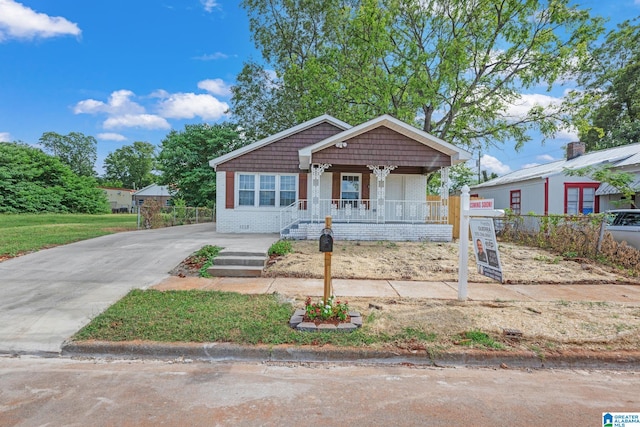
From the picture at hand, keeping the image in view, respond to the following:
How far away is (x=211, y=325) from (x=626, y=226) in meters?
11.1

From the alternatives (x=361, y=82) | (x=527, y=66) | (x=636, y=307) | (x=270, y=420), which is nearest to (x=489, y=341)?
(x=270, y=420)

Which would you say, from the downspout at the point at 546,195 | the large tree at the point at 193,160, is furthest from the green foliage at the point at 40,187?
the downspout at the point at 546,195

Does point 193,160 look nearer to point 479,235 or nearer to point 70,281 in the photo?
point 70,281

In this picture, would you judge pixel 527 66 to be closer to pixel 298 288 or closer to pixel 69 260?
pixel 298 288

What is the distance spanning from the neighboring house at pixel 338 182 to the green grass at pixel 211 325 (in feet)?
22.6

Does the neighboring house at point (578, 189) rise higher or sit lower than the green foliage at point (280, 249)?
higher

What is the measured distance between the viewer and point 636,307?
5.31 metres

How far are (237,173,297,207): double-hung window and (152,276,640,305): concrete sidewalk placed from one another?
287 inches

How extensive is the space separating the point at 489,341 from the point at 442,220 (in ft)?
30.6

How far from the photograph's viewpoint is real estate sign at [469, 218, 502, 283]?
16.5ft

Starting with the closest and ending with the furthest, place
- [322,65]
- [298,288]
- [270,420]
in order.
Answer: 1. [270,420]
2. [298,288]
3. [322,65]

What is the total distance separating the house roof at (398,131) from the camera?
39.2 ft

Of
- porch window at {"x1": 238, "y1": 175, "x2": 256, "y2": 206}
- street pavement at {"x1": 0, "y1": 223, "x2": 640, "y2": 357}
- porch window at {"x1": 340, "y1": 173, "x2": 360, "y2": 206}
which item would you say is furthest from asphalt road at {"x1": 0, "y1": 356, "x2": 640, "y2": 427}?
porch window at {"x1": 340, "y1": 173, "x2": 360, "y2": 206}

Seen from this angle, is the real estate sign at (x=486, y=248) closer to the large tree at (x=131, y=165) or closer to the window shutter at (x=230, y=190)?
the window shutter at (x=230, y=190)
